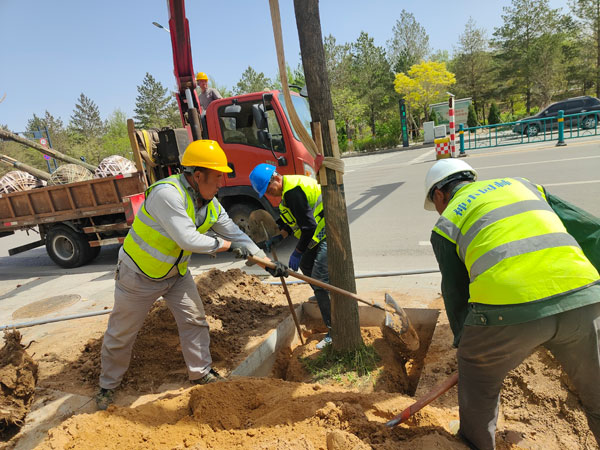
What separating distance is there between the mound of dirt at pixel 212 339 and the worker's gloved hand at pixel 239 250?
1.11 metres

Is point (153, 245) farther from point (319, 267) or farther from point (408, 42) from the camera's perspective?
point (408, 42)

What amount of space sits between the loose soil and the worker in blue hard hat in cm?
87

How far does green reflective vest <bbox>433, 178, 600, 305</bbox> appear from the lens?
1.64 m

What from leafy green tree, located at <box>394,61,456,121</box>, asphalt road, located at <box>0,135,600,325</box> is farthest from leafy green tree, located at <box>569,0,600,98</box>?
asphalt road, located at <box>0,135,600,325</box>

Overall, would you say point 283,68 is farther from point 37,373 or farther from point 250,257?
point 37,373

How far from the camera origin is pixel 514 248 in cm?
168

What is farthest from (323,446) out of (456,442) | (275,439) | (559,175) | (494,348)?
(559,175)

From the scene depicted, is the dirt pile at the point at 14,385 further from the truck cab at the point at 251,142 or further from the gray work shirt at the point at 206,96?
the gray work shirt at the point at 206,96

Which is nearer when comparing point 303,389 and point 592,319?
point 592,319

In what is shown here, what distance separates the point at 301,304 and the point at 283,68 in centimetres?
269

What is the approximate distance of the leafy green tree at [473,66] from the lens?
3631 cm

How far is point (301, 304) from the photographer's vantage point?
450cm

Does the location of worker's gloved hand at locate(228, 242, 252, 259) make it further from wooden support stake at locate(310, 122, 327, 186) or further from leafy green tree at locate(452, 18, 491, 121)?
leafy green tree at locate(452, 18, 491, 121)

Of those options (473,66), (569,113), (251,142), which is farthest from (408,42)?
(251,142)
